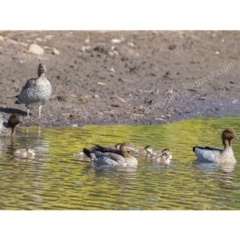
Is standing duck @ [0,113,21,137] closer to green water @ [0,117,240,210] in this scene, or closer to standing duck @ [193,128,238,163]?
green water @ [0,117,240,210]

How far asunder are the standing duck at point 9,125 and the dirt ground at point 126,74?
0.50 metres

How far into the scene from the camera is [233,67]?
A: 20.0 meters

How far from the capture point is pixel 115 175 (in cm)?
1413

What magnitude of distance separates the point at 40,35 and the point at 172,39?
8.71 feet

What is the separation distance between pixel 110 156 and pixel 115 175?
80cm

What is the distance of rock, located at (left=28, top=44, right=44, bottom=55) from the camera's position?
18.7 m

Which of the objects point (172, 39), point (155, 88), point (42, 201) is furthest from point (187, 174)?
point (172, 39)

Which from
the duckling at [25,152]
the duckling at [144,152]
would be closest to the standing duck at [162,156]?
the duckling at [144,152]

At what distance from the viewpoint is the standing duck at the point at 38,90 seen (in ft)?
58.4

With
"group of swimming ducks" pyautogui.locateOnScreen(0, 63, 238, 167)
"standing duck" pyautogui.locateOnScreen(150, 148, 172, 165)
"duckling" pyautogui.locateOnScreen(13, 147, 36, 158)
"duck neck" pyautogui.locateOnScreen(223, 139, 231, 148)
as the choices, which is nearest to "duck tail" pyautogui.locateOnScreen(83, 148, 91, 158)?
"group of swimming ducks" pyautogui.locateOnScreen(0, 63, 238, 167)

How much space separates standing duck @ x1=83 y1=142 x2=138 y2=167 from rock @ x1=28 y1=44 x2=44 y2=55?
4328mm

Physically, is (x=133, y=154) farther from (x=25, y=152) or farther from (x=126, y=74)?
(x=126, y=74)

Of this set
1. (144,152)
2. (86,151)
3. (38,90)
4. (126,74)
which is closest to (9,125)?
(38,90)

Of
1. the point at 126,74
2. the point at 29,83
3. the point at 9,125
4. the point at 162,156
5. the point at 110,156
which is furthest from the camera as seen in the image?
the point at 126,74
